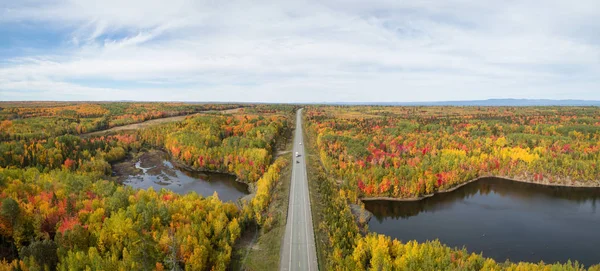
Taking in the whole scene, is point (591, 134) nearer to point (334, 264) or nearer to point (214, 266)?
point (334, 264)

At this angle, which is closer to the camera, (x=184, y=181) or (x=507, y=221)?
(x=507, y=221)

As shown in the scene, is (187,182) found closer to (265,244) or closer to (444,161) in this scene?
(265,244)

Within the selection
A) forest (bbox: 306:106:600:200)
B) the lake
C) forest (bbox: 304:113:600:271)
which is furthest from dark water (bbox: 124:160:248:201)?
forest (bbox: 304:113:600:271)

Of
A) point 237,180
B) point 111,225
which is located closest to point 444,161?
point 237,180

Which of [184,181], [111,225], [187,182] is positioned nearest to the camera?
[111,225]

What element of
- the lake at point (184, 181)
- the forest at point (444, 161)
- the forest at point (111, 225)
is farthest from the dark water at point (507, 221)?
the lake at point (184, 181)

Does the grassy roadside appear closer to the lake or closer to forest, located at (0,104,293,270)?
forest, located at (0,104,293,270)

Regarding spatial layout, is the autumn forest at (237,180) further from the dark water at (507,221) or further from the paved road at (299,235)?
the dark water at (507,221)

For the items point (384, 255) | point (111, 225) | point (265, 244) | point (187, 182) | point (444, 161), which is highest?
point (444, 161)
